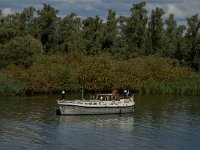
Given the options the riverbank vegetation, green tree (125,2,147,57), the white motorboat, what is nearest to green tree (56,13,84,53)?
the riverbank vegetation

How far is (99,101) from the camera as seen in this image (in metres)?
77.3

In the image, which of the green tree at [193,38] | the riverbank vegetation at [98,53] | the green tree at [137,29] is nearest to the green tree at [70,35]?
the riverbank vegetation at [98,53]

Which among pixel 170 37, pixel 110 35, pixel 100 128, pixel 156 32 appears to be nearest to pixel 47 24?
pixel 110 35

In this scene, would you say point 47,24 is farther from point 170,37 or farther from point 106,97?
point 106,97

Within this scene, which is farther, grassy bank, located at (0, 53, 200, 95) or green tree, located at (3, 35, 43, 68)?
green tree, located at (3, 35, 43, 68)

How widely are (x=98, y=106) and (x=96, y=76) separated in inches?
1368

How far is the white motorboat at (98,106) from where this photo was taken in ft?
→ 250

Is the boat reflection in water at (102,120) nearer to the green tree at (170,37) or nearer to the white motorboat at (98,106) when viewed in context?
the white motorboat at (98,106)

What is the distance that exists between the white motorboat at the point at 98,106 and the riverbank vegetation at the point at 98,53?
2603 centimetres

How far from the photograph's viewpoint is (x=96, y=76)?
11188cm

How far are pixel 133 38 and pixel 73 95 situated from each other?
4755 centimetres

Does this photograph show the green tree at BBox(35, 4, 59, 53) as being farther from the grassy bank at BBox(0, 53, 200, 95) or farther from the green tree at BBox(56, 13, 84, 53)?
the grassy bank at BBox(0, 53, 200, 95)

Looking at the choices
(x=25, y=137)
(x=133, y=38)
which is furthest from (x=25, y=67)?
(x=25, y=137)

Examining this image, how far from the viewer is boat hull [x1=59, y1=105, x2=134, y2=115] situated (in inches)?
3000
